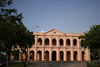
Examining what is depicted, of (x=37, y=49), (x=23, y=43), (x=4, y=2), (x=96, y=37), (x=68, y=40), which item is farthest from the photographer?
(x=68, y=40)

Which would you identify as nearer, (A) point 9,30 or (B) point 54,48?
(A) point 9,30

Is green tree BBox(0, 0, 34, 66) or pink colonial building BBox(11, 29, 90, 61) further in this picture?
pink colonial building BBox(11, 29, 90, 61)

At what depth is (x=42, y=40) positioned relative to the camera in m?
46.5

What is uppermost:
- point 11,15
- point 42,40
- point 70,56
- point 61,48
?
point 11,15

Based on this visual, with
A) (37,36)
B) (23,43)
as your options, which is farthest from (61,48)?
(23,43)

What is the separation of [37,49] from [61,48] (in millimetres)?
8672

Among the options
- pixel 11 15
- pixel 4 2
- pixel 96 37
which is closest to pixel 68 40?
pixel 96 37

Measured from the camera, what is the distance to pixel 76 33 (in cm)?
4800

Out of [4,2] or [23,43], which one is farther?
[23,43]

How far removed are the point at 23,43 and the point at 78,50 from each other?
87.9 ft

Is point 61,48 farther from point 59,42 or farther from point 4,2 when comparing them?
point 4,2

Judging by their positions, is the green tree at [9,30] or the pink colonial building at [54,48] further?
the pink colonial building at [54,48]

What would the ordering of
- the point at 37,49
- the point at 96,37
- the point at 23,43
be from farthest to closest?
the point at 37,49 → the point at 96,37 → the point at 23,43

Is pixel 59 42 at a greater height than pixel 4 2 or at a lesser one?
lesser
